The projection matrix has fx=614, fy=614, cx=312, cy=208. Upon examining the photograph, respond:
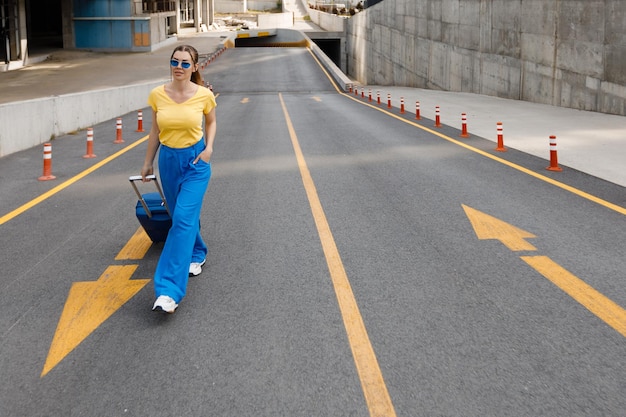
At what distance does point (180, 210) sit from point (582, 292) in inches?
146

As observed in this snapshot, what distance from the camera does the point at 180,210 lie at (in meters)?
5.30

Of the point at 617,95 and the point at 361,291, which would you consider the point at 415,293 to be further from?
the point at 617,95

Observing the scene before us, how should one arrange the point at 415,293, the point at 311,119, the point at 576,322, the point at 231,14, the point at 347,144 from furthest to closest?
1. the point at 231,14
2. the point at 311,119
3. the point at 347,144
4. the point at 415,293
5. the point at 576,322

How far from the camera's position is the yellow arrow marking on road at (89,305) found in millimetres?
4621

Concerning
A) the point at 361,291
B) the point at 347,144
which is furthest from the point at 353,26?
the point at 361,291

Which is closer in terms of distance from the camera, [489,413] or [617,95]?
[489,413]

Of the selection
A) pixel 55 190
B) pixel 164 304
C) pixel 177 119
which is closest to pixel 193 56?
pixel 177 119

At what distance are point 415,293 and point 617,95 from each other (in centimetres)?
1782

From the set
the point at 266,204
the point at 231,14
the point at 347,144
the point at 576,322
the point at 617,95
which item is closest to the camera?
the point at 576,322

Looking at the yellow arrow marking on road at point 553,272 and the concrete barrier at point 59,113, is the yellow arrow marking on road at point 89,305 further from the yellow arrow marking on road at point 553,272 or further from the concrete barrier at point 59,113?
the concrete barrier at point 59,113

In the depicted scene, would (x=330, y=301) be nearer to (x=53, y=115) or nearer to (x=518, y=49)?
(x=53, y=115)

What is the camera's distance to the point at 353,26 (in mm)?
75812

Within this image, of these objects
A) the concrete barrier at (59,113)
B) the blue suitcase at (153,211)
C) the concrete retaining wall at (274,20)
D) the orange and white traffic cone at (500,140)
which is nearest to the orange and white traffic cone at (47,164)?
the concrete barrier at (59,113)

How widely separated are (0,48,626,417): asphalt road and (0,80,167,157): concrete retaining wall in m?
4.23
